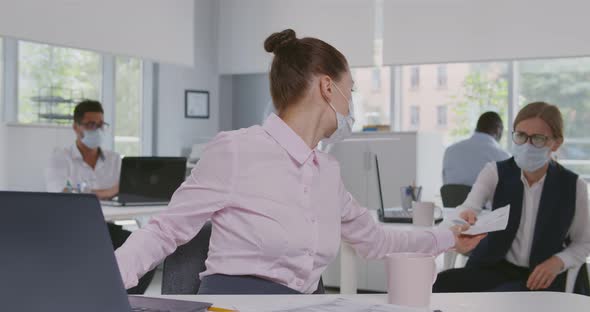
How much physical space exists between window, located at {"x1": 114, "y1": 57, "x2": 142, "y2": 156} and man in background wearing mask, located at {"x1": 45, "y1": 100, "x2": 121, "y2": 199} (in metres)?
2.97

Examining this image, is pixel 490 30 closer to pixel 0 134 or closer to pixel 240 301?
pixel 0 134

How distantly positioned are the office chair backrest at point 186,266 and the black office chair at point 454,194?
3333 millimetres

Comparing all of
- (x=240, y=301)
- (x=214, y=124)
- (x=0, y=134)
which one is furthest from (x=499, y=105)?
(x=240, y=301)

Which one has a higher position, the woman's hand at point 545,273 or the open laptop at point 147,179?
the open laptop at point 147,179

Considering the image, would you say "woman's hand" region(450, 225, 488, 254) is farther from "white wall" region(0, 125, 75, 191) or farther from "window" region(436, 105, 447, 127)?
"window" region(436, 105, 447, 127)

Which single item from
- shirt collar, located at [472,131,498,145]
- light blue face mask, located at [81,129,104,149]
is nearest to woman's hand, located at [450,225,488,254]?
light blue face mask, located at [81,129,104,149]

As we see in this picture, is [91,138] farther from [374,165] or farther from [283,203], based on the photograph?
[283,203]

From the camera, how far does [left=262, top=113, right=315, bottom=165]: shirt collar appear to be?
1756mm

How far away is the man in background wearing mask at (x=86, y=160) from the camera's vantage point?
4.54 metres

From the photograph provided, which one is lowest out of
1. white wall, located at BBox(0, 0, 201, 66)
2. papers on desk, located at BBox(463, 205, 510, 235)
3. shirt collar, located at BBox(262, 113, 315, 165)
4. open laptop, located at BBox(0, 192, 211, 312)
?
papers on desk, located at BBox(463, 205, 510, 235)

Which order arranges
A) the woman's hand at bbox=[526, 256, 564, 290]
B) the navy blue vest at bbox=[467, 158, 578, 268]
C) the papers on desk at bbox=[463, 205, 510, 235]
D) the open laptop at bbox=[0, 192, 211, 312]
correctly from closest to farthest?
the open laptop at bbox=[0, 192, 211, 312]
the papers on desk at bbox=[463, 205, 510, 235]
the woman's hand at bbox=[526, 256, 564, 290]
the navy blue vest at bbox=[467, 158, 578, 268]

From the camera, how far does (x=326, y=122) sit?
1861mm

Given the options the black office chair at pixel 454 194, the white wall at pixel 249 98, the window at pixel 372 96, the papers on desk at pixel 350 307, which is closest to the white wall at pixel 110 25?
the white wall at pixel 249 98

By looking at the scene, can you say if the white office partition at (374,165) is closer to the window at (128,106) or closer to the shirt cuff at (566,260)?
the shirt cuff at (566,260)
